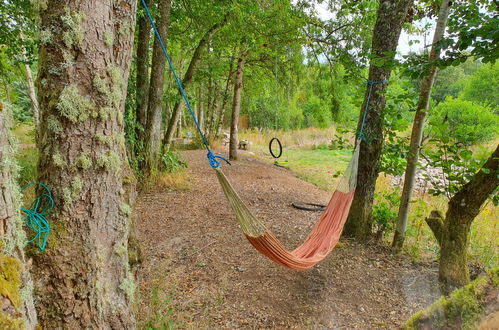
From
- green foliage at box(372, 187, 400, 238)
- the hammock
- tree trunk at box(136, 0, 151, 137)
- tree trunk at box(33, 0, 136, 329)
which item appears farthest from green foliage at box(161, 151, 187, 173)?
tree trunk at box(33, 0, 136, 329)

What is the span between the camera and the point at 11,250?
0.70 m

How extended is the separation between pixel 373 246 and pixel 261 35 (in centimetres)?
288

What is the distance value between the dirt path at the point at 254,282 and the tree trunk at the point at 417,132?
24cm

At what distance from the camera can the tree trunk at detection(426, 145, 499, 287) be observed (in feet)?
5.60

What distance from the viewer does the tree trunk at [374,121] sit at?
2078 mm

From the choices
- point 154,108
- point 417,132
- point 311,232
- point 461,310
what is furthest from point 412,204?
point 154,108

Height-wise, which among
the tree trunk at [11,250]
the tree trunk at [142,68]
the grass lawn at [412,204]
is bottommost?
the grass lawn at [412,204]

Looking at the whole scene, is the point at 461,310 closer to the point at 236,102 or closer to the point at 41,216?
the point at 41,216

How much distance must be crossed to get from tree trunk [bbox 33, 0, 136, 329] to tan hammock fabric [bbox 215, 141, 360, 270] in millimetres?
577

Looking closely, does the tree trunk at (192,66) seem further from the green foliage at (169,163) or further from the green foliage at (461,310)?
the green foliage at (461,310)

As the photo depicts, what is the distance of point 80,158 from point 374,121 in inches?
80.9

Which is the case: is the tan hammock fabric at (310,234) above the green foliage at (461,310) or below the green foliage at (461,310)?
above

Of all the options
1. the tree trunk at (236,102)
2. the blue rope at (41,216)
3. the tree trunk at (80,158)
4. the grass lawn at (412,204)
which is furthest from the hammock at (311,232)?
the tree trunk at (236,102)

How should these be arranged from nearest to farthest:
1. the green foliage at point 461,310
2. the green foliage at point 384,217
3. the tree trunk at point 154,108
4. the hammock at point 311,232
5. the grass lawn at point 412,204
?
1. the green foliage at point 461,310
2. the hammock at point 311,232
3. the grass lawn at point 412,204
4. the green foliage at point 384,217
5. the tree trunk at point 154,108
